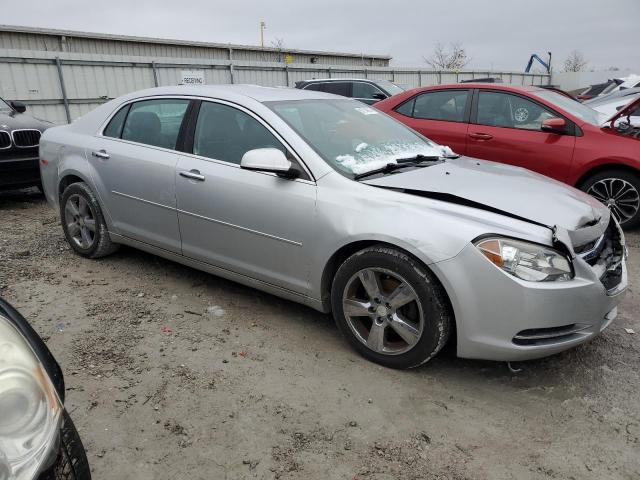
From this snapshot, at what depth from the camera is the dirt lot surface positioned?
2.31m

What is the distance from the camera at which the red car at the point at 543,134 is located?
5.43 m

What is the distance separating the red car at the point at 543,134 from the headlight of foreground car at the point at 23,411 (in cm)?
536

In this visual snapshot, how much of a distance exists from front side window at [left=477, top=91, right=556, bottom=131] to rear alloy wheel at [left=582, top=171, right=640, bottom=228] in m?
0.85

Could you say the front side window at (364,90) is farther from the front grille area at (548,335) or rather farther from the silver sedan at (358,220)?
the front grille area at (548,335)

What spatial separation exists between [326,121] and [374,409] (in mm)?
1952

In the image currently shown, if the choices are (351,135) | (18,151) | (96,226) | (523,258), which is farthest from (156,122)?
(18,151)

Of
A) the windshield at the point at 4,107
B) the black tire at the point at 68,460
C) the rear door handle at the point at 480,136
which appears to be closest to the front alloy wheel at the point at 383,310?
the black tire at the point at 68,460

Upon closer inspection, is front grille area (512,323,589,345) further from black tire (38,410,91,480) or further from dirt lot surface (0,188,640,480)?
black tire (38,410,91,480)

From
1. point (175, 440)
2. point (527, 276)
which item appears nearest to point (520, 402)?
point (527, 276)

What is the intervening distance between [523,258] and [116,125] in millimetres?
3396

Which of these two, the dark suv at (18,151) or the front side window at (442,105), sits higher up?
the front side window at (442,105)

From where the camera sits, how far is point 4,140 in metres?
6.50

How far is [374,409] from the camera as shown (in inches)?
105

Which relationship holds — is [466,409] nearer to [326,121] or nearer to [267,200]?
[267,200]
